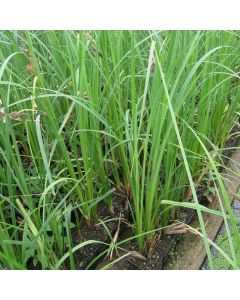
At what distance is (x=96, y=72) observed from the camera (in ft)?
2.68

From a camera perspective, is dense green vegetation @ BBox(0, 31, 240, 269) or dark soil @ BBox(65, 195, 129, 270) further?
dark soil @ BBox(65, 195, 129, 270)

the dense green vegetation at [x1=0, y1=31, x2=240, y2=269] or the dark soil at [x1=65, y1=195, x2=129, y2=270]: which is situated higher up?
the dense green vegetation at [x1=0, y1=31, x2=240, y2=269]

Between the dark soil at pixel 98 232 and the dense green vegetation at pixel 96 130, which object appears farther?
the dark soil at pixel 98 232

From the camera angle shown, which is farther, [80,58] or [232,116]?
[232,116]

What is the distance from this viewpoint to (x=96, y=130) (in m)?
0.79

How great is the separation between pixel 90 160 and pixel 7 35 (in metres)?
0.36

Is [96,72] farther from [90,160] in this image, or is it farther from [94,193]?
[94,193]

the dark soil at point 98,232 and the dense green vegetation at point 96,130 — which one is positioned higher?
the dense green vegetation at point 96,130

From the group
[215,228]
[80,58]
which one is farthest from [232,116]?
[80,58]

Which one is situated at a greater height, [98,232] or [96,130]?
[96,130]

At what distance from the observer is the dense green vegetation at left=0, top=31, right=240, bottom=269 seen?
0.72 m

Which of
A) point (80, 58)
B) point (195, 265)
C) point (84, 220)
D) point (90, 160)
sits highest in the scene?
point (80, 58)

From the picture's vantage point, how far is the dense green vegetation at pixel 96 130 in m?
0.72

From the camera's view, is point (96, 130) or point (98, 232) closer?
point (96, 130)
